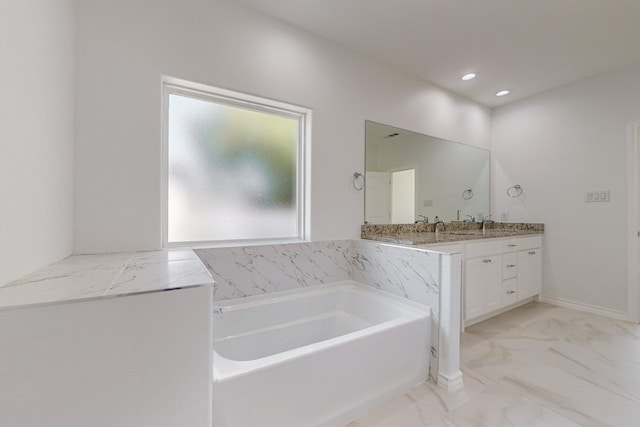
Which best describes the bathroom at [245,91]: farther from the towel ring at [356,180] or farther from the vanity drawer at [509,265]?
the vanity drawer at [509,265]

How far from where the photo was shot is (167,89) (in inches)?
72.5

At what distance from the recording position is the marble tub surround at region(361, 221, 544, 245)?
7.95 feet

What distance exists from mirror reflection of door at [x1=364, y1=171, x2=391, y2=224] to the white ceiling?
112 cm

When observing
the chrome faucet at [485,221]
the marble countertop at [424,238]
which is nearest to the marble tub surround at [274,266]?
the marble countertop at [424,238]

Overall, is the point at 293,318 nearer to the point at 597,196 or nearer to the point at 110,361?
the point at 110,361

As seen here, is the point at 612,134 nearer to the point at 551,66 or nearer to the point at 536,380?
the point at 551,66

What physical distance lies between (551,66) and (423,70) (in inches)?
49.2

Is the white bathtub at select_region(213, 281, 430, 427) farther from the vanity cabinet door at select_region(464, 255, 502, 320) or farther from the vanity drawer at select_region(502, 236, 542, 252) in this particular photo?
the vanity drawer at select_region(502, 236, 542, 252)

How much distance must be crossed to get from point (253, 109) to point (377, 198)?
54.3 inches

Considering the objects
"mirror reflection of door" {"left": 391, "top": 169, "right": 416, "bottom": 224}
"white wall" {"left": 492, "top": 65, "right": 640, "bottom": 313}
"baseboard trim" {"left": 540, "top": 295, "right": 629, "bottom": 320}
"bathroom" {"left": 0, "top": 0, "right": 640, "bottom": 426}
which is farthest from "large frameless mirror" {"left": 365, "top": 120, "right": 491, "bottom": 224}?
"baseboard trim" {"left": 540, "top": 295, "right": 629, "bottom": 320}

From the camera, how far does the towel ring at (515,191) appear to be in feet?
11.7

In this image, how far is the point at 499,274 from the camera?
2770 millimetres

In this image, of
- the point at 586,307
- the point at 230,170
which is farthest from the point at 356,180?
the point at 586,307

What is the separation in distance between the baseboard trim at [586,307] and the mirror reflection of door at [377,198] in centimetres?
230
